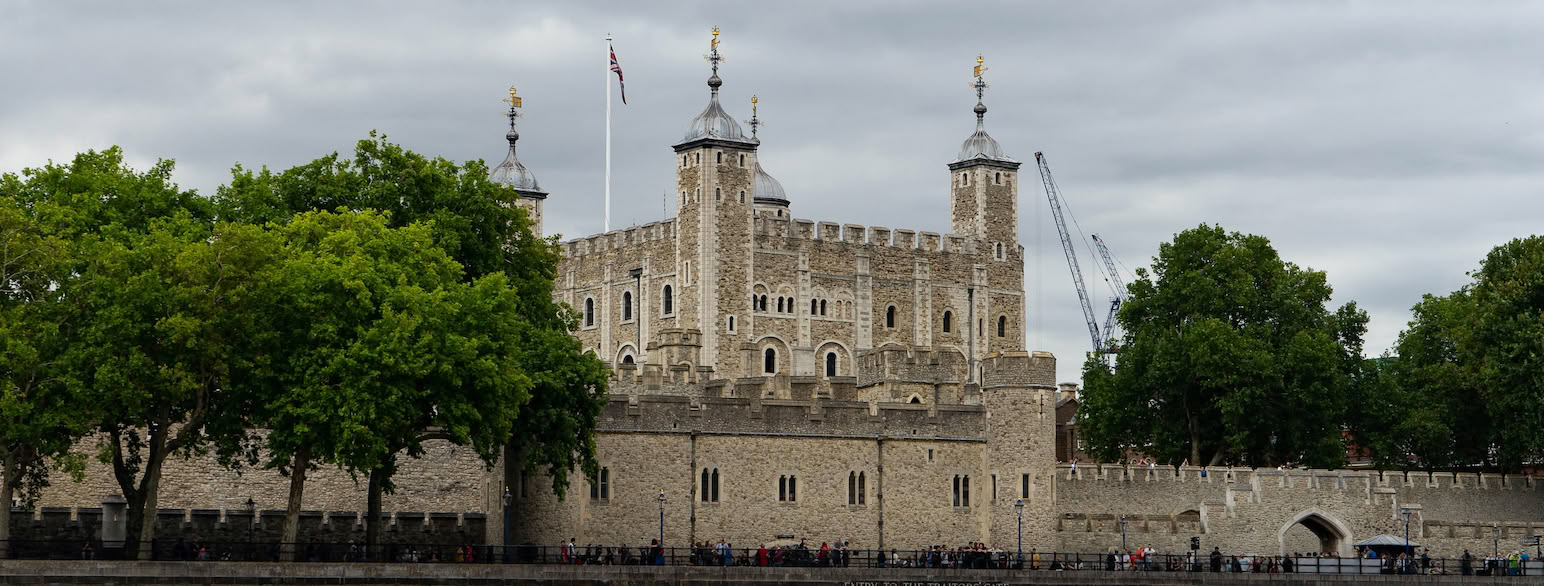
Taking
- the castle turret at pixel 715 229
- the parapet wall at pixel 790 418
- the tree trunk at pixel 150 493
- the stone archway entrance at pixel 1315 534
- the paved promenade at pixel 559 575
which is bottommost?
the paved promenade at pixel 559 575

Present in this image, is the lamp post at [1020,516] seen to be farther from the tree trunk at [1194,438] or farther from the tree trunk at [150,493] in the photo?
the tree trunk at [150,493]

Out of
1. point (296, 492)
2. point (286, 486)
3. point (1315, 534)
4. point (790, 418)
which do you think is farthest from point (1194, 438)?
point (296, 492)

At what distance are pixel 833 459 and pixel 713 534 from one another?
371 cm

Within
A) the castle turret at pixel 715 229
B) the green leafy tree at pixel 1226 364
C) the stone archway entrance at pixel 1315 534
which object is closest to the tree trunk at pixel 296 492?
the stone archway entrance at pixel 1315 534

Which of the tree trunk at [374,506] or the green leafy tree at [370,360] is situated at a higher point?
the green leafy tree at [370,360]

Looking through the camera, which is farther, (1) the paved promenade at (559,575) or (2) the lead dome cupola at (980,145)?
(2) the lead dome cupola at (980,145)

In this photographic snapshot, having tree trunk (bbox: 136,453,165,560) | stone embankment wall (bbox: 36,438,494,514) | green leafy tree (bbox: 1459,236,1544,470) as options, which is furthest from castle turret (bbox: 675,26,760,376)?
tree trunk (bbox: 136,453,165,560)

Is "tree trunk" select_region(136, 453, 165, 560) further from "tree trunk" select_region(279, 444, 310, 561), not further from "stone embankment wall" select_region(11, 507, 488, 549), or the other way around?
"tree trunk" select_region(279, 444, 310, 561)

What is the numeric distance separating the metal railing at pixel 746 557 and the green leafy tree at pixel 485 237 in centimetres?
203

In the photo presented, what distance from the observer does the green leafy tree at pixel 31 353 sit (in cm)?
4969

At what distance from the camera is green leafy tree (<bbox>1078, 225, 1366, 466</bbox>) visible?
A: 75.5 metres

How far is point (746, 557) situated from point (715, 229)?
46.1 metres

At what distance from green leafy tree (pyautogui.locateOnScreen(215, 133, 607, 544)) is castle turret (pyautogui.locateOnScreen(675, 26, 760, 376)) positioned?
32.1 m

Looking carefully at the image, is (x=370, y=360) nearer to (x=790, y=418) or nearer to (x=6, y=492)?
(x=6, y=492)
